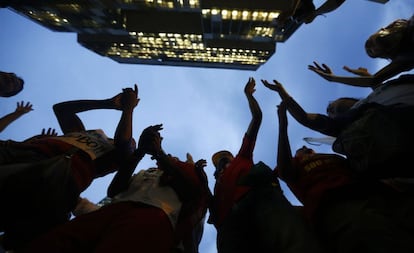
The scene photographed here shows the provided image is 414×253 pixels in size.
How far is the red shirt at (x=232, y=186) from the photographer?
3543 mm

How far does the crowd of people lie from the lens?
86.5 inches

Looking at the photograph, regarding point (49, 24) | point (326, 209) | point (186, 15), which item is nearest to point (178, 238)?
point (326, 209)

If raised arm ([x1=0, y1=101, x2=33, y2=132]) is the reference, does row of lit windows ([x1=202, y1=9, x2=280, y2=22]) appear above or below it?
above

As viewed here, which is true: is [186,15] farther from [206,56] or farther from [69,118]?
[69,118]

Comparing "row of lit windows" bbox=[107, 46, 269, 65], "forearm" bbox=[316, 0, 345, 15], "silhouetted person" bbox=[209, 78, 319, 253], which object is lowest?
"silhouetted person" bbox=[209, 78, 319, 253]

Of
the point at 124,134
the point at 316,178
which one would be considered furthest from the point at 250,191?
the point at 124,134

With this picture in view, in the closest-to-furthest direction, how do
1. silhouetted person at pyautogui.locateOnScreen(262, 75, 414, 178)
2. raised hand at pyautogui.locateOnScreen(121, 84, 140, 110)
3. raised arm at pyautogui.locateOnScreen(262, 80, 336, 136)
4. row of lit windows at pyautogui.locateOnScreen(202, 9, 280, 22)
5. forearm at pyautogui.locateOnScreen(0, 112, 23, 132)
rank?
1. silhouetted person at pyautogui.locateOnScreen(262, 75, 414, 178)
2. raised arm at pyautogui.locateOnScreen(262, 80, 336, 136)
3. raised hand at pyautogui.locateOnScreen(121, 84, 140, 110)
4. forearm at pyautogui.locateOnScreen(0, 112, 23, 132)
5. row of lit windows at pyautogui.locateOnScreen(202, 9, 280, 22)

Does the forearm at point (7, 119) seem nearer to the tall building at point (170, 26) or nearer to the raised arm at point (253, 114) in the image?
the raised arm at point (253, 114)

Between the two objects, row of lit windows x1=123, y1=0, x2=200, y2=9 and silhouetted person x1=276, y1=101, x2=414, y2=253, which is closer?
silhouetted person x1=276, y1=101, x2=414, y2=253

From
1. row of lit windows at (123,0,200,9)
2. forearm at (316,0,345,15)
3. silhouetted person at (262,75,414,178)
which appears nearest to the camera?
silhouetted person at (262,75,414,178)

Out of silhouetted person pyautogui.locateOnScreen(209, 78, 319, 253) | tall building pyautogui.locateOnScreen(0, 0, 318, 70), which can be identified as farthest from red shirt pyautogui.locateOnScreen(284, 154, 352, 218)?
tall building pyautogui.locateOnScreen(0, 0, 318, 70)

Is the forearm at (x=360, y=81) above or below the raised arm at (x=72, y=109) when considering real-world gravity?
above

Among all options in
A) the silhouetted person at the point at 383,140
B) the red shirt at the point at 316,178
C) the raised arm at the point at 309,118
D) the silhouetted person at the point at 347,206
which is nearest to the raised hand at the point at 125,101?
the raised arm at the point at 309,118

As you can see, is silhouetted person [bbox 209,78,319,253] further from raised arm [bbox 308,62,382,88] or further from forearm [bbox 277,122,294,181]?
raised arm [bbox 308,62,382,88]
